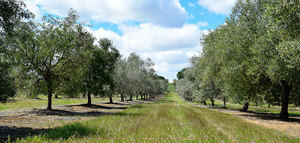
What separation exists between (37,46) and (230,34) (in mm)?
23425

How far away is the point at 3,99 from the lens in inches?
604

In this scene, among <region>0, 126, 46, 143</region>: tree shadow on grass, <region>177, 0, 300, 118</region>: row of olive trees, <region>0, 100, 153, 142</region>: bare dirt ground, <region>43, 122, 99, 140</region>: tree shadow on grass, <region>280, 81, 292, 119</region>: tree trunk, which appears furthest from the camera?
<region>280, 81, 292, 119</region>: tree trunk

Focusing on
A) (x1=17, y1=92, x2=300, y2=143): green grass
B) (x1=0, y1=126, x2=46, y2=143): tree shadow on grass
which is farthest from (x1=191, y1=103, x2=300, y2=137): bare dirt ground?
(x1=0, y1=126, x2=46, y2=143): tree shadow on grass

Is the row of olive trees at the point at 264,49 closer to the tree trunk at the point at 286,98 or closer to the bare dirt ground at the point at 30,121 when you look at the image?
the tree trunk at the point at 286,98

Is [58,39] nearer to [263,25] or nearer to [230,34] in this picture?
[230,34]

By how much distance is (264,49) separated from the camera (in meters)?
18.0

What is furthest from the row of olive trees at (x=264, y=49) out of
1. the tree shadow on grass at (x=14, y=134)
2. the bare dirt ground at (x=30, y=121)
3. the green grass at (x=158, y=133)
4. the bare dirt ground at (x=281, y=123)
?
the tree shadow on grass at (x=14, y=134)

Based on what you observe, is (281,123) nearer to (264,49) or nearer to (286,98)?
(286,98)

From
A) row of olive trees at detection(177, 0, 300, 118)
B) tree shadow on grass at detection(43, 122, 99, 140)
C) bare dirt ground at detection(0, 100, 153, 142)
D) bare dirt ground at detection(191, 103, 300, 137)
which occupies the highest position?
row of olive trees at detection(177, 0, 300, 118)

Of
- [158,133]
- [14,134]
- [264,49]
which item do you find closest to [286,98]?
[264,49]

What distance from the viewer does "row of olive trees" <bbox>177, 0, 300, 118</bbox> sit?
15.6m

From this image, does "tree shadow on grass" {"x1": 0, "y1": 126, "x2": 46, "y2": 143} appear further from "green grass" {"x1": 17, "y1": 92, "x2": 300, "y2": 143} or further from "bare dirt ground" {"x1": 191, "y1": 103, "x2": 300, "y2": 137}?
"bare dirt ground" {"x1": 191, "y1": 103, "x2": 300, "y2": 137}

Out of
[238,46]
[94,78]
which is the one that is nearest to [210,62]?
[238,46]

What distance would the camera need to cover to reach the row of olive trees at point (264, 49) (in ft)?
51.2
